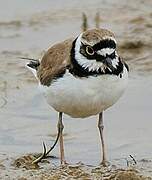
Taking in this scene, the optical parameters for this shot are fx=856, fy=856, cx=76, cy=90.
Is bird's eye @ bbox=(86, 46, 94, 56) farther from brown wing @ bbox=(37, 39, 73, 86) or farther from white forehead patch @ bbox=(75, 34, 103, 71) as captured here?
brown wing @ bbox=(37, 39, 73, 86)

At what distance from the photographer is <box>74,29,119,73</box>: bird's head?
6.46 meters

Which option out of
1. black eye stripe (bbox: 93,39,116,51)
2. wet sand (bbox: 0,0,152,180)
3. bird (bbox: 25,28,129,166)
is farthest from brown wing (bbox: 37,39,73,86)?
wet sand (bbox: 0,0,152,180)

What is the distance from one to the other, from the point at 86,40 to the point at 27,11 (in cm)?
594

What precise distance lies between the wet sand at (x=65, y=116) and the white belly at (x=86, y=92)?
54 centimetres

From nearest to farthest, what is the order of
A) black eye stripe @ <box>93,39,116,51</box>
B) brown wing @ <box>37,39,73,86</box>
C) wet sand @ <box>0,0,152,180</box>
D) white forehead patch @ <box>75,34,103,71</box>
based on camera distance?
black eye stripe @ <box>93,39,116,51</box> < white forehead patch @ <box>75,34,103,71</box> < brown wing @ <box>37,39,73,86</box> < wet sand @ <box>0,0,152,180</box>

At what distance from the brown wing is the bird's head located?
0.24 m

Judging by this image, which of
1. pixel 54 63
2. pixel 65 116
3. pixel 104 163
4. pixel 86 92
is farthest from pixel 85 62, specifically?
pixel 65 116

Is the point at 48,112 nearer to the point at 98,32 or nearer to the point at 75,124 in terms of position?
the point at 75,124

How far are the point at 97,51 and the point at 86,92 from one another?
346 mm

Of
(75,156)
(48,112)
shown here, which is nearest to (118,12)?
(48,112)

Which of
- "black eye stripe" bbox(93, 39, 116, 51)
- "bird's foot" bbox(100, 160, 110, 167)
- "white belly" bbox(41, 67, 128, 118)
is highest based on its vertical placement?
"black eye stripe" bbox(93, 39, 116, 51)

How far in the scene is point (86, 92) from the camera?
6609mm

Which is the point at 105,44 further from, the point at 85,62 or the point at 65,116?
the point at 65,116

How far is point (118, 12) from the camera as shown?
12242 mm
